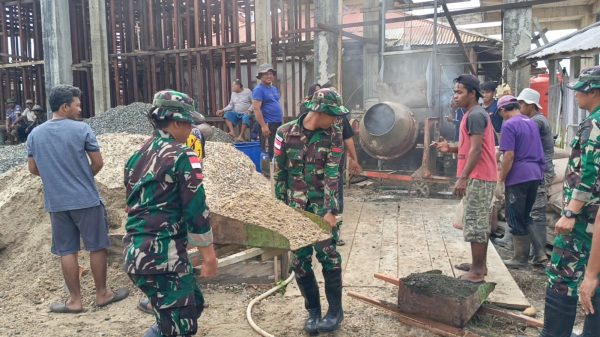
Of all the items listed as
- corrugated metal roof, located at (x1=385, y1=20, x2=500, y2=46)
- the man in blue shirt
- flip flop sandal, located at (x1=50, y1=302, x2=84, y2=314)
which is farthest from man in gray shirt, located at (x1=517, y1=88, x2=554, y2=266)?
corrugated metal roof, located at (x1=385, y1=20, x2=500, y2=46)

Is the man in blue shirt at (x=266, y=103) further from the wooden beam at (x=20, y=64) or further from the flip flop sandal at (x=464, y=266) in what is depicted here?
the wooden beam at (x=20, y=64)

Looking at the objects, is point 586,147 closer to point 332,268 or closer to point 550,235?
point 332,268

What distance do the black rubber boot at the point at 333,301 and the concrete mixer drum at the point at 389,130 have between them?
5.23m

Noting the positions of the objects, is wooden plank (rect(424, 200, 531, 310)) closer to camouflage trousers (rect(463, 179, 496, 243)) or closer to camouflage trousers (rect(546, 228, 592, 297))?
camouflage trousers (rect(463, 179, 496, 243))

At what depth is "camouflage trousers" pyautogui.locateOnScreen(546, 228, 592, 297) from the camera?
8.96 feet

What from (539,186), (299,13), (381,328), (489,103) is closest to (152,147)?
(381,328)

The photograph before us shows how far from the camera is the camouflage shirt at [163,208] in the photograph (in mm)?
2504

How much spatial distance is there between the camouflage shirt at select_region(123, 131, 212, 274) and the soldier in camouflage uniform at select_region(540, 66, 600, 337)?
199 cm

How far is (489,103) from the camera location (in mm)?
6387

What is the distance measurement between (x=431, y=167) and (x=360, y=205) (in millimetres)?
1782

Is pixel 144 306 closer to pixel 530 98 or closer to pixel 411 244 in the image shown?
pixel 411 244

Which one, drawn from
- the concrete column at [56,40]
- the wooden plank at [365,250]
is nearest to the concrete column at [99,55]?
the concrete column at [56,40]

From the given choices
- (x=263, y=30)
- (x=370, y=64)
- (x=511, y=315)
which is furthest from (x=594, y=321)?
(x=370, y=64)

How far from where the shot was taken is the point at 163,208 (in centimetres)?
253
